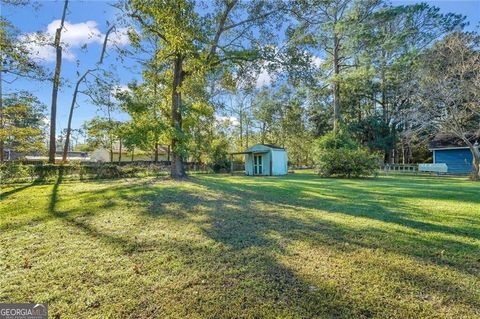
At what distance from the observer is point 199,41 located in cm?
994

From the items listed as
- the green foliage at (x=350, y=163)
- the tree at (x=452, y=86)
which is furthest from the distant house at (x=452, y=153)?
the green foliage at (x=350, y=163)

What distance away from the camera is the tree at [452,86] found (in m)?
14.4

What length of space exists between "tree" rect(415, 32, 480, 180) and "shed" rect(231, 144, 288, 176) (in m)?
9.68

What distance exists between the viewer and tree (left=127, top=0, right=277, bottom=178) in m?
9.35

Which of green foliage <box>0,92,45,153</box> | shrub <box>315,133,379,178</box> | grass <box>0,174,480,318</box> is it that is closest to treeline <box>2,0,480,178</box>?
shrub <box>315,133,379,178</box>

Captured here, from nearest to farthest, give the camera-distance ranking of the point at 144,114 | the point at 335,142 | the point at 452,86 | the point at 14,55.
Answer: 1. the point at 14,55
2. the point at 144,114
3. the point at 452,86
4. the point at 335,142

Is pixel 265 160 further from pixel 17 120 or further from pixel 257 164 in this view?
pixel 17 120

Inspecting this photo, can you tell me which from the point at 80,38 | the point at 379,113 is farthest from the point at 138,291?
the point at 379,113

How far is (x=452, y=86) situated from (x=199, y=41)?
14.1 m

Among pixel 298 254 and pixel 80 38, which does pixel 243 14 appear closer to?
pixel 80 38

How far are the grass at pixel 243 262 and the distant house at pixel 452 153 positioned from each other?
19.3 metres

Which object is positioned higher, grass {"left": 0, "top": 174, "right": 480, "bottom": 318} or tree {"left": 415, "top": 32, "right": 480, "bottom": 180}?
tree {"left": 415, "top": 32, "right": 480, "bottom": 180}

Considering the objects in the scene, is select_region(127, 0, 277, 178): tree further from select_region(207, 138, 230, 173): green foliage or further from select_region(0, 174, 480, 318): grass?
select_region(207, 138, 230, 173): green foliage

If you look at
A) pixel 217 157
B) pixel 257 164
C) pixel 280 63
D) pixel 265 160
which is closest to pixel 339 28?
pixel 265 160
